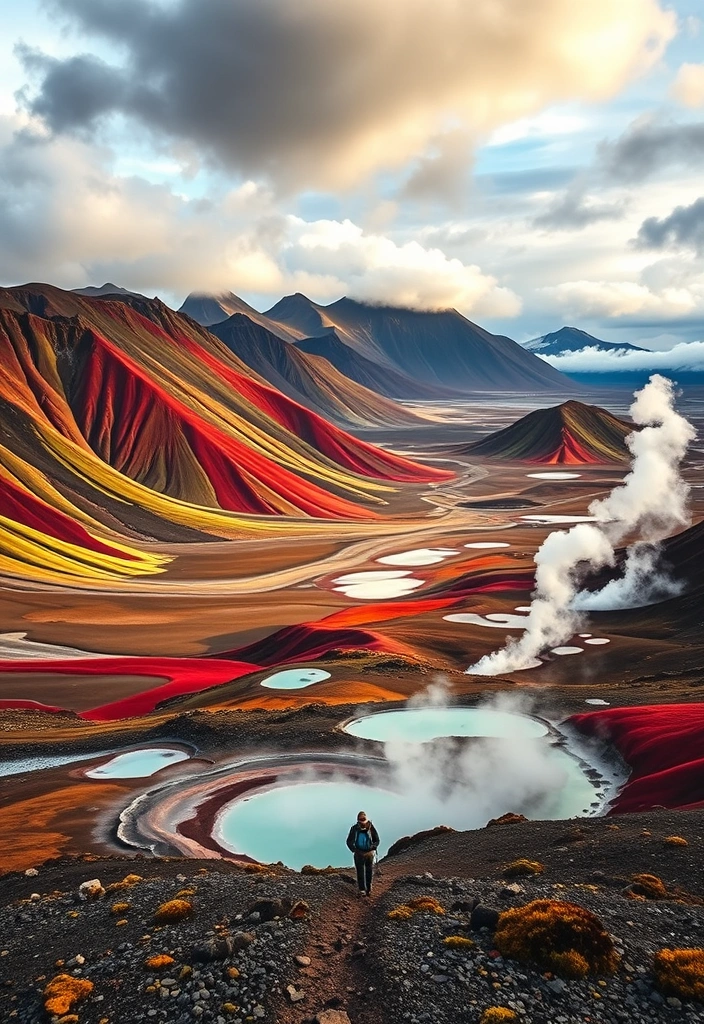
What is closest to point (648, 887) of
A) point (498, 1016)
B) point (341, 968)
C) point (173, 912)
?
point (498, 1016)

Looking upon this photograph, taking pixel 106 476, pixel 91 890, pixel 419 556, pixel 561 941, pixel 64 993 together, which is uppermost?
pixel 106 476

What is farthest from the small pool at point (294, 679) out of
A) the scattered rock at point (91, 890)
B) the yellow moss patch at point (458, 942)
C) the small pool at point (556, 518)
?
the small pool at point (556, 518)

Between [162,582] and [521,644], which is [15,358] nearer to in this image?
[162,582]

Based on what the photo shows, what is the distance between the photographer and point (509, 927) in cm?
1694

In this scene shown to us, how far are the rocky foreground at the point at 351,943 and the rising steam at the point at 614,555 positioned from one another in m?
44.8

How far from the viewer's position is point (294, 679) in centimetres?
5947

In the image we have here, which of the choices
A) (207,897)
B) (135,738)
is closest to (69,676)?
(135,738)

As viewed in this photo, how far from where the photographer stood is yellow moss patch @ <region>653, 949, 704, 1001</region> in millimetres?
15117

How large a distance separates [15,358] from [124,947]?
7443 inches

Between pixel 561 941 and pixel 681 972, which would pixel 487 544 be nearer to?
pixel 561 941

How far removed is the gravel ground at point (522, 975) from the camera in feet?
48.4

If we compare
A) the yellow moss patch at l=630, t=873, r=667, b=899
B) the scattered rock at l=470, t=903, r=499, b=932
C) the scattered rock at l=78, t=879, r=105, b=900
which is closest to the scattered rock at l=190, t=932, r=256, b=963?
the scattered rock at l=470, t=903, r=499, b=932

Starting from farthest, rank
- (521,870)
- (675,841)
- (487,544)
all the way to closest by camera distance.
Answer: (487,544), (675,841), (521,870)

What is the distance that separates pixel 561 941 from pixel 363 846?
5178mm
